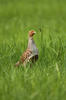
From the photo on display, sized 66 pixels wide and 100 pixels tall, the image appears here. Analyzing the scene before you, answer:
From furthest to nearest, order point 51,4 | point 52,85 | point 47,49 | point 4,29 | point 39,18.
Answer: point 51,4, point 39,18, point 4,29, point 47,49, point 52,85

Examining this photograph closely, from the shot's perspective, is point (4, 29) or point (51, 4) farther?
point (51, 4)

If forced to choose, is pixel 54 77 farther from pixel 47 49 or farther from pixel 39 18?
pixel 39 18

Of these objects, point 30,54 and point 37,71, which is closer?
point 37,71

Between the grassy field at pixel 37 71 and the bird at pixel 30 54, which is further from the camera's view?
the bird at pixel 30 54

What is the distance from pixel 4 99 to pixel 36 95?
13.8 inches

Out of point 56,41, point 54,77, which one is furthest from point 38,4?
point 54,77

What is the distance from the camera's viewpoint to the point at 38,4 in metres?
17.5

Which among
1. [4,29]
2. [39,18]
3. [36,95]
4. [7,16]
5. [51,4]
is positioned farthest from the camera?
[51,4]

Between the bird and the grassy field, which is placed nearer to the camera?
the grassy field

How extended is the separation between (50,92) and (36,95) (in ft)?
0.83

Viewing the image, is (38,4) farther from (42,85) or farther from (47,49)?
(42,85)

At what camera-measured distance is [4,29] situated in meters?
12.2

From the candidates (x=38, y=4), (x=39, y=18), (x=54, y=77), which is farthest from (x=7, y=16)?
(x=54, y=77)

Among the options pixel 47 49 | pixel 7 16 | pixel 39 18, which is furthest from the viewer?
pixel 7 16
